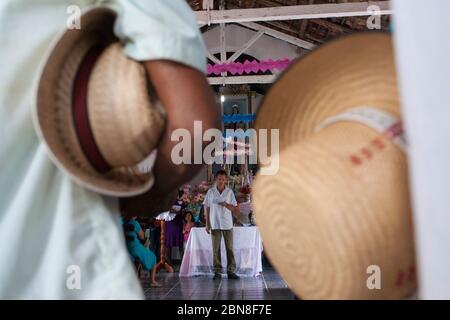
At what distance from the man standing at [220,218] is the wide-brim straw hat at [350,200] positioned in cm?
489

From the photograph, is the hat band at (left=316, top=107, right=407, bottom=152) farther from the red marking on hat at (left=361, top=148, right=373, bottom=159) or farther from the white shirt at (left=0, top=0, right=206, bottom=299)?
the white shirt at (left=0, top=0, right=206, bottom=299)

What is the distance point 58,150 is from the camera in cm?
58

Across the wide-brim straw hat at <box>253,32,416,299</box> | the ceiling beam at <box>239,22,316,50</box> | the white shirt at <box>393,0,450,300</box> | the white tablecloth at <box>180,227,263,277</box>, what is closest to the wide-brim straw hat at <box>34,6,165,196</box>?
the wide-brim straw hat at <box>253,32,416,299</box>

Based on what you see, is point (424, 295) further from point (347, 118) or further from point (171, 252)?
point (171, 252)

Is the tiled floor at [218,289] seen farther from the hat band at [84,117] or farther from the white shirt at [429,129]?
the white shirt at [429,129]

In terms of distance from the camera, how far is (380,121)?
552 millimetres

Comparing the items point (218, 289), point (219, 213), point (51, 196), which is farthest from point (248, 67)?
point (51, 196)

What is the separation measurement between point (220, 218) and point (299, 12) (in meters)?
2.63

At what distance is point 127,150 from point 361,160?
283 millimetres

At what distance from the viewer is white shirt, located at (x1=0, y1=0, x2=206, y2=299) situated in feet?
1.91

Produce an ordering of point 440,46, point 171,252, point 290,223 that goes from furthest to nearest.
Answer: point 171,252 → point 290,223 → point 440,46

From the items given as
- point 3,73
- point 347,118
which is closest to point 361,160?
point 347,118

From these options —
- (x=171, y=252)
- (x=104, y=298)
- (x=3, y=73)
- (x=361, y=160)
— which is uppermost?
(x=3, y=73)

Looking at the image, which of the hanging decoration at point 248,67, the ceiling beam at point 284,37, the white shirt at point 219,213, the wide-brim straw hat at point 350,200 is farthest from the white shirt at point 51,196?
the ceiling beam at point 284,37
